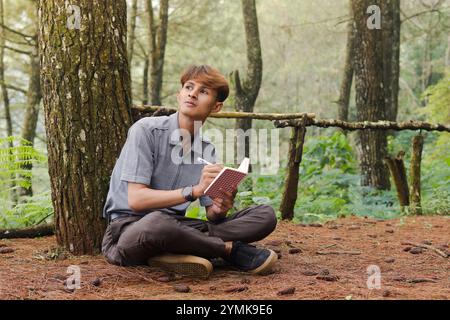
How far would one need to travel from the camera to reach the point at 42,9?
15.6ft

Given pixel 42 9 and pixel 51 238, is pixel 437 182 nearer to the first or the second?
pixel 51 238

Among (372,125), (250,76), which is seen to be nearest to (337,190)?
(372,125)

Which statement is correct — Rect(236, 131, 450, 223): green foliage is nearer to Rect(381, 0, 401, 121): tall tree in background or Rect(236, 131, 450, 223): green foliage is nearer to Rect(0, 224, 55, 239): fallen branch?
Rect(381, 0, 401, 121): tall tree in background

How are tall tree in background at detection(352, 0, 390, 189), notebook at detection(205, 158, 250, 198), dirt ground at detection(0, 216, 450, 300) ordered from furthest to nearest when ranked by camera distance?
tall tree in background at detection(352, 0, 390, 189)
notebook at detection(205, 158, 250, 198)
dirt ground at detection(0, 216, 450, 300)

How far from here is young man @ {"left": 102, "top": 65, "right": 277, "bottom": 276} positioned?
394cm

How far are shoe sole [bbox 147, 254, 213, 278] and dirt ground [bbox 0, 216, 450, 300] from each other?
0.18ft

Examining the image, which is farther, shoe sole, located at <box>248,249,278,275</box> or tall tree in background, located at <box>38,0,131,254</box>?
tall tree in background, located at <box>38,0,131,254</box>

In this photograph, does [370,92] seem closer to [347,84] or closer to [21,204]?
[21,204]

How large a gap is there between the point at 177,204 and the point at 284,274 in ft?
2.96

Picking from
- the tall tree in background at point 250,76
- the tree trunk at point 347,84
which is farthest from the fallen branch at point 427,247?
the tree trunk at point 347,84

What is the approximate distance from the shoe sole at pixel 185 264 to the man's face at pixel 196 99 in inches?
39.8

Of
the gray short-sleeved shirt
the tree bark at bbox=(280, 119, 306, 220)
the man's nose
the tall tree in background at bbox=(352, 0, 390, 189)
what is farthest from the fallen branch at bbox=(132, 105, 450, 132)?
the tall tree in background at bbox=(352, 0, 390, 189)

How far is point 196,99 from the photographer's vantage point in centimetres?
427
